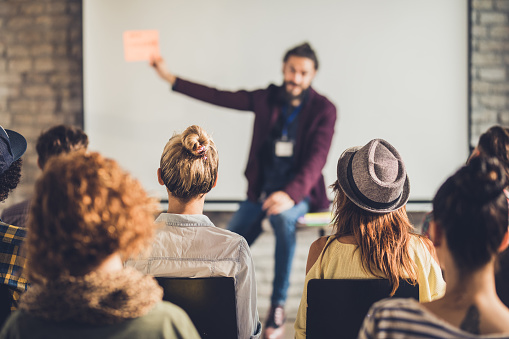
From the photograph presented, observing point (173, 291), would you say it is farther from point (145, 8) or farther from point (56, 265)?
point (145, 8)

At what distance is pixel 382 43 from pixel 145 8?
1.68 m

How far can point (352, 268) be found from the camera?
1465mm

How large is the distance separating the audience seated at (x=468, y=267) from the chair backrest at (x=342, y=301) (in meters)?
0.45

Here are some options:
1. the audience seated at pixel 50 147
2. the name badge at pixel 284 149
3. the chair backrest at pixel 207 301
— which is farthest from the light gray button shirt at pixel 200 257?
the name badge at pixel 284 149

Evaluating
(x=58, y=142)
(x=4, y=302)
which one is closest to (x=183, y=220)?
(x=4, y=302)

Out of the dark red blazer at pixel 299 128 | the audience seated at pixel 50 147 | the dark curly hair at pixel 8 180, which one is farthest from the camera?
the dark red blazer at pixel 299 128

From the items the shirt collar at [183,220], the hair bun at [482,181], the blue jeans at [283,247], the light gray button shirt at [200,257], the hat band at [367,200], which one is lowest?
the blue jeans at [283,247]

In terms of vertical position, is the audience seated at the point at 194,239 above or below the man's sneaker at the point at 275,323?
above

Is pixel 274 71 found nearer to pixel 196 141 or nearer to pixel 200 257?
pixel 196 141

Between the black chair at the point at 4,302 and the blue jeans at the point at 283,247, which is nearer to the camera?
the black chair at the point at 4,302

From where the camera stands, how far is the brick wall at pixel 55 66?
343cm

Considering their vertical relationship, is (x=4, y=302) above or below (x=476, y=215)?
below

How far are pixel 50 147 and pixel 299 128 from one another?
5.26 feet

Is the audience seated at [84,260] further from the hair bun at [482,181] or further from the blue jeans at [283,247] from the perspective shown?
the blue jeans at [283,247]
